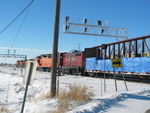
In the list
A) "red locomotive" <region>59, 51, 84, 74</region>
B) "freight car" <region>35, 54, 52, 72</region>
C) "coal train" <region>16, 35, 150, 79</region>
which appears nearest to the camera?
"coal train" <region>16, 35, 150, 79</region>

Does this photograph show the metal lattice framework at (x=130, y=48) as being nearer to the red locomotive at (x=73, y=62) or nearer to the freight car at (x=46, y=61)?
the red locomotive at (x=73, y=62)

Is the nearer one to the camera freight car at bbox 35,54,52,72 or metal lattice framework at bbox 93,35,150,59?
metal lattice framework at bbox 93,35,150,59

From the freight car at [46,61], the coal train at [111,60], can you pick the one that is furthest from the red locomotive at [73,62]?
the freight car at [46,61]

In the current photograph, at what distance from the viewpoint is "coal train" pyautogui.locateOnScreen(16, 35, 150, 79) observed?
2242cm

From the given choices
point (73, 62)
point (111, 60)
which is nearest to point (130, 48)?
point (111, 60)

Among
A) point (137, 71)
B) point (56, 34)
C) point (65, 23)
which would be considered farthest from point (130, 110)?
point (65, 23)

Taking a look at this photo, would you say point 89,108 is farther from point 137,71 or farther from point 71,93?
point 137,71

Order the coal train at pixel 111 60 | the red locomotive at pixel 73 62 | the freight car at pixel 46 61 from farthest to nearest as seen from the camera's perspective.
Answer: the freight car at pixel 46 61, the red locomotive at pixel 73 62, the coal train at pixel 111 60

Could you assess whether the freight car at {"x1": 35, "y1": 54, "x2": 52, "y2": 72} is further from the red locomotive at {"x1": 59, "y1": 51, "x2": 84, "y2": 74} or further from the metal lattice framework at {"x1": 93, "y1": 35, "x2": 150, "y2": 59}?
the metal lattice framework at {"x1": 93, "y1": 35, "x2": 150, "y2": 59}

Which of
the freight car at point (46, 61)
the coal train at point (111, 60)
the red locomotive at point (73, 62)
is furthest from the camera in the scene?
the freight car at point (46, 61)

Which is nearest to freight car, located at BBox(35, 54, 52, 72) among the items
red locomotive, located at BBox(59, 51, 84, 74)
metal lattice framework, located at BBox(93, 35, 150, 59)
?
red locomotive, located at BBox(59, 51, 84, 74)

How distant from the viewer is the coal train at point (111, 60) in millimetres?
22419

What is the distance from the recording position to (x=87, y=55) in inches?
1430

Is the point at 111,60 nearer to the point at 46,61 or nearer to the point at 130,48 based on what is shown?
the point at 130,48
